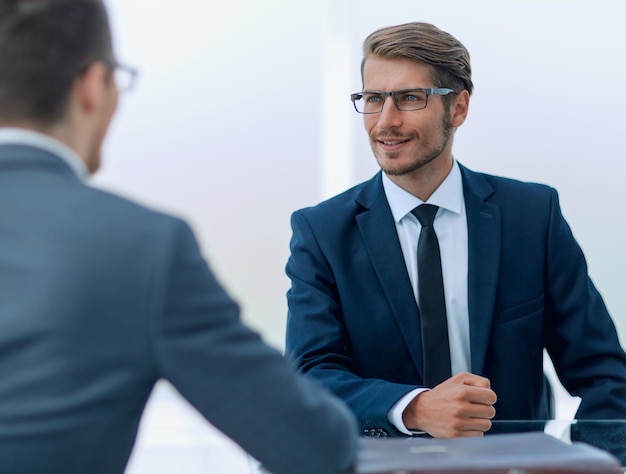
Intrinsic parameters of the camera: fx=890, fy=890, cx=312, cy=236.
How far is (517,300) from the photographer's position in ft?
7.39

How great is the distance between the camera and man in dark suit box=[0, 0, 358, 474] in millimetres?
961

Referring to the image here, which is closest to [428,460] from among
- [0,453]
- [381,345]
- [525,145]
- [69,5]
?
[0,453]

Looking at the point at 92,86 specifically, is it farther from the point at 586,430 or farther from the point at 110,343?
the point at 586,430

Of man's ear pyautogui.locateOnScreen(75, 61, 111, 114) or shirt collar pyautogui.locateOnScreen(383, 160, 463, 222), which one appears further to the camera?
shirt collar pyautogui.locateOnScreen(383, 160, 463, 222)

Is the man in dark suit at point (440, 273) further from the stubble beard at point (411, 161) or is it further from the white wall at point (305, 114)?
the white wall at point (305, 114)

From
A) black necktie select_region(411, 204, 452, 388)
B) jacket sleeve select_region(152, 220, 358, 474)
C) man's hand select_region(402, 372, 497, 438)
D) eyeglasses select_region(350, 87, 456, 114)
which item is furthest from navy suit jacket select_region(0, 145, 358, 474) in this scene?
eyeglasses select_region(350, 87, 456, 114)

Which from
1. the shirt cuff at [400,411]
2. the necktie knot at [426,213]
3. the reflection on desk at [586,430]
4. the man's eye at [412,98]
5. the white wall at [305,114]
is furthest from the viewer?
the white wall at [305,114]

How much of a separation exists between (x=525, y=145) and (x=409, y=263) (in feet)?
8.47

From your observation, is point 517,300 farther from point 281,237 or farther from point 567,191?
point 281,237

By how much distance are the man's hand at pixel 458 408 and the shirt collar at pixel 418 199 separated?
2.13ft

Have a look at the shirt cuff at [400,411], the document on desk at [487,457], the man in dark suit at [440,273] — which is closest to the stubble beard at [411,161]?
the man in dark suit at [440,273]

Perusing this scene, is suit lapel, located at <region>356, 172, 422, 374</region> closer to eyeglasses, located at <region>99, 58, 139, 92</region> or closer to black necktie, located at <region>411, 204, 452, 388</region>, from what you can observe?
black necktie, located at <region>411, 204, 452, 388</region>

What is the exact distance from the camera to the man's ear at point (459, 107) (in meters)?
2.50

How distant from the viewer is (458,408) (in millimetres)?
1718
